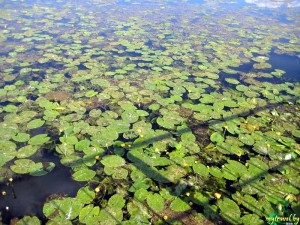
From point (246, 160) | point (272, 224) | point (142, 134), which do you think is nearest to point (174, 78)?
point (142, 134)

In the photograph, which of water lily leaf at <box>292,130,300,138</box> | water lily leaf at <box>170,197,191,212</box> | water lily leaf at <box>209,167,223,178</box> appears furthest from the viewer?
water lily leaf at <box>292,130,300,138</box>

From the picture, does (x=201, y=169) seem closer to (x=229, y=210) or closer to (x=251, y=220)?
(x=229, y=210)

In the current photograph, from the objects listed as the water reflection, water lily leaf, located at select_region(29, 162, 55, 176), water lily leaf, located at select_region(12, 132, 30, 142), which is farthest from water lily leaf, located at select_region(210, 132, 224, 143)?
the water reflection

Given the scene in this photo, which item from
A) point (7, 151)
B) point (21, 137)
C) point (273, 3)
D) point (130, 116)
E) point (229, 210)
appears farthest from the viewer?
point (273, 3)

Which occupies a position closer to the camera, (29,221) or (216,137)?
(29,221)

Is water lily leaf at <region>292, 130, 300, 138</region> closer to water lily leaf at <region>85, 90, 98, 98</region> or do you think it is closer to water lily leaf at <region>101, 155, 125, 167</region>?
water lily leaf at <region>101, 155, 125, 167</region>

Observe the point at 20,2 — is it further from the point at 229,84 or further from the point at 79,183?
the point at 79,183
